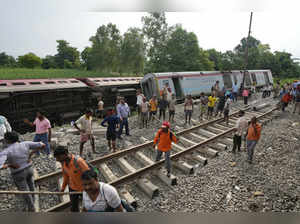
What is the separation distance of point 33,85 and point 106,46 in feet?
87.4

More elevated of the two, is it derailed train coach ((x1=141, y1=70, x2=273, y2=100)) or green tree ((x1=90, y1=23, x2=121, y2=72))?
green tree ((x1=90, y1=23, x2=121, y2=72))

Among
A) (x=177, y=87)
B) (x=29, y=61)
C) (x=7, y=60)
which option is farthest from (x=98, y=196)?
(x=7, y=60)

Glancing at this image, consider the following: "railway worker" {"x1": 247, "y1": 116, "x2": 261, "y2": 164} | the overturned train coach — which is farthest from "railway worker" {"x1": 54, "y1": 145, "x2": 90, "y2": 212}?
the overturned train coach

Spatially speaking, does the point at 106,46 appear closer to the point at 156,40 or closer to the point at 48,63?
the point at 156,40

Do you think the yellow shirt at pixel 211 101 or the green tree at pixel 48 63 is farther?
the green tree at pixel 48 63

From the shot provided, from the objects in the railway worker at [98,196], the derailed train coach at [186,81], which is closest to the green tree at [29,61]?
the derailed train coach at [186,81]

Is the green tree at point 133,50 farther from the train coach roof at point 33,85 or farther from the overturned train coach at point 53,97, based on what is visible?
the train coach roof at point 33,85

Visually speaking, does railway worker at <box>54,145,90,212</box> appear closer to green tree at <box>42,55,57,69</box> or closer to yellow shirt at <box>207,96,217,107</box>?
yellow shirt at <box>207,96,217,107</box>

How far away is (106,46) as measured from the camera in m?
35.0

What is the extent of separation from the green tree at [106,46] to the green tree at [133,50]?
1.62 m

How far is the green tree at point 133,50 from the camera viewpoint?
32.6 metres

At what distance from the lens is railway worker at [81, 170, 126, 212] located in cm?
218

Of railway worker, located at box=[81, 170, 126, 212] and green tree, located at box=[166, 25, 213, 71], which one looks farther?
green tree, located at box=[166, 25, 213, 71]

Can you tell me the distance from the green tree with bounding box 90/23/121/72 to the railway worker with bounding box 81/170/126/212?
1392 inches
